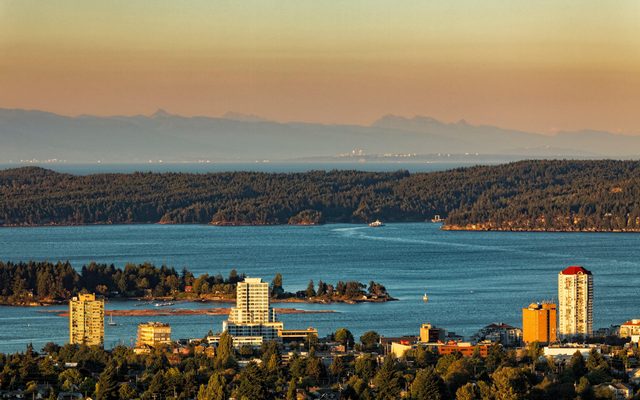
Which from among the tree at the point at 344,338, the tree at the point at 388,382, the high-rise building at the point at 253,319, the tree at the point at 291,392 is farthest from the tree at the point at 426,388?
the high-rise building at the point at 253,319

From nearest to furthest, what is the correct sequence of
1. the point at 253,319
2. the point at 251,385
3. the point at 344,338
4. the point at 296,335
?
the point at 251,385 < the point at 344,338 < the point at 296,335 < the point at 253,319

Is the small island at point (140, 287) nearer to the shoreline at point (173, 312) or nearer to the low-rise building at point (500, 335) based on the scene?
the shoreline at point (173, 312)

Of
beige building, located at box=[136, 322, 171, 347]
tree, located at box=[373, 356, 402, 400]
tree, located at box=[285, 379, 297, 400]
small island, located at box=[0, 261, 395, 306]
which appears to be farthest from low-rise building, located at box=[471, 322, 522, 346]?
small island, located at box=[0, 261, 395, 306]

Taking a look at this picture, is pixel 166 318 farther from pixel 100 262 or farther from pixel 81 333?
pixel 100 262

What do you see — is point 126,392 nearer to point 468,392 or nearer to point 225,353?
point 468,392

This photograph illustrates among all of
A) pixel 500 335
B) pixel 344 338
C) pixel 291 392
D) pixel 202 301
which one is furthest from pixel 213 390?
pixel 202 301

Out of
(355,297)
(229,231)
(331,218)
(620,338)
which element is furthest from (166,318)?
(331,218)

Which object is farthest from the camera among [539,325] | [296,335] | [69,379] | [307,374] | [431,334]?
[296,335]

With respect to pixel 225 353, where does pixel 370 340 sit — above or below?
above
